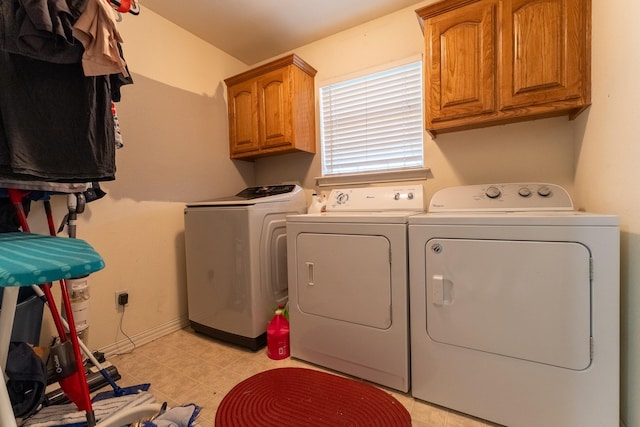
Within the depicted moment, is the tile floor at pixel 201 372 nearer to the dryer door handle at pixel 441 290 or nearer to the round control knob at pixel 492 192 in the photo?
the dryer door handle at pixel 441 290

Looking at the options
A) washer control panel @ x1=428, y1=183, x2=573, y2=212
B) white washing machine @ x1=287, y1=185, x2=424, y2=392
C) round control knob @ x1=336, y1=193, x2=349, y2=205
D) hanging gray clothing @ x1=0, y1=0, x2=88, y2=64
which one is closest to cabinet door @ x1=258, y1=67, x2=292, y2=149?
round control knob @ x1=336, y1=193, x2=349, y2=205

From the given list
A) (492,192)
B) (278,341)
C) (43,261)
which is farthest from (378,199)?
(43,261)

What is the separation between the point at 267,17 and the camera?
7.01 ft

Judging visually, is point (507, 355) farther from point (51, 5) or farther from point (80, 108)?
point (51, 5)

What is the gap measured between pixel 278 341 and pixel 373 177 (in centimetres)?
136

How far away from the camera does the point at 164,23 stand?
2.12 metres

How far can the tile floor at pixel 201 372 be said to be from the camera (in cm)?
127

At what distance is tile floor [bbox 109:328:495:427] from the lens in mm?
1267

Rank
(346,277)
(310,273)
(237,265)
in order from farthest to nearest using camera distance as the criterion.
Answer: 1. (237,265)
2. (310,273)
3. (346,277)

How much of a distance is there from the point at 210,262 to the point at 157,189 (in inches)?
26.7

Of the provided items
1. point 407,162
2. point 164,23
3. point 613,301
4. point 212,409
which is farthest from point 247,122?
point 613,301

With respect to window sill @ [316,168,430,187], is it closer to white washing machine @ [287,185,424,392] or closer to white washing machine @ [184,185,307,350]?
white washing machine @ [184,185,307,350]

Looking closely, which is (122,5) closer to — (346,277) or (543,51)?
(346,277)

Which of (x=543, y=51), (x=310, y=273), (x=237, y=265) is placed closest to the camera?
(x=543, y=51)
